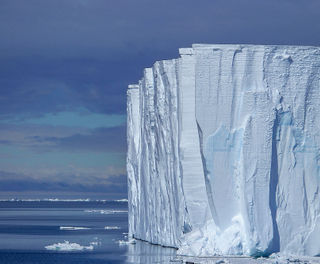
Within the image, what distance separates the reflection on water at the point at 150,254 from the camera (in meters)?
26.0

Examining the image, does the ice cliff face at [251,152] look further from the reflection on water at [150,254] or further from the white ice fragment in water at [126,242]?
the white ice fragment in water at [126,242]

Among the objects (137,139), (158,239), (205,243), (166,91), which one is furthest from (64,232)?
(205,243)

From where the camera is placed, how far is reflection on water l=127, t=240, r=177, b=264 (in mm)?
25986

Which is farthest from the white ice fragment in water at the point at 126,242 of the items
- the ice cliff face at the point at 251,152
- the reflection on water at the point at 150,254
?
the ice cliff face at the point at 251,152

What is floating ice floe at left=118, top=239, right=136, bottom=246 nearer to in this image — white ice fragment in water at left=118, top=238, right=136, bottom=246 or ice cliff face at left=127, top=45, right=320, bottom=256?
white ice fragment in water at left=118, top=238, right=136, bottom=246

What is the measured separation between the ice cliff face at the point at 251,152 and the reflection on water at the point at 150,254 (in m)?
1.61

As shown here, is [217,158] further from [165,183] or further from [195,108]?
[165,183]

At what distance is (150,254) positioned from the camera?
90.6 feet

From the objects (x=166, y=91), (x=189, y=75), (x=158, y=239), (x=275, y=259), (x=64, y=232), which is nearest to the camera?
(x=275, y=259)

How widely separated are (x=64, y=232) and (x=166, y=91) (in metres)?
17.1

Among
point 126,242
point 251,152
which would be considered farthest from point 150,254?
point 251,152

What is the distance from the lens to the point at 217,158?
2397 cm

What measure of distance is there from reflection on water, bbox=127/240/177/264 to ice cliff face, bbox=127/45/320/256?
1.61 metres

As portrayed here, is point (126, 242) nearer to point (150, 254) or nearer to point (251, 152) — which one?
point (150, 254)
